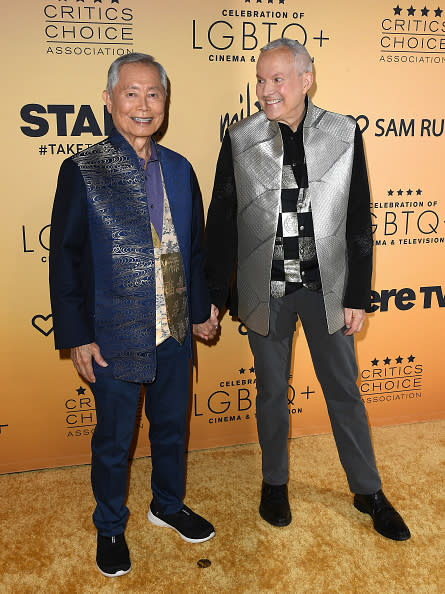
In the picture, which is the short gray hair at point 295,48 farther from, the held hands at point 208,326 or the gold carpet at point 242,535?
the gold carpet at point 242,535

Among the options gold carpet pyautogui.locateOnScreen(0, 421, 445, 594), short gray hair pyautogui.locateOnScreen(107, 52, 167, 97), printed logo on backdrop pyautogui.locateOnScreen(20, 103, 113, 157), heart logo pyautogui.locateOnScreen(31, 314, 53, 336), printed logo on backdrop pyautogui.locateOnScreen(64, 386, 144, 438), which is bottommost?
gold carpet pyautogui.locateOnScreen(0, 421, 445, 594)

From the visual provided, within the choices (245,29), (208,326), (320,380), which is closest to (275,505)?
(320,380)

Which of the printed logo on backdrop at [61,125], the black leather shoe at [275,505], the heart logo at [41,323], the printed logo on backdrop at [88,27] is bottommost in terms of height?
the black leather shoe at [275,505]

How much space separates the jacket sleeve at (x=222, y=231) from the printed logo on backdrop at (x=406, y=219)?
87 cm

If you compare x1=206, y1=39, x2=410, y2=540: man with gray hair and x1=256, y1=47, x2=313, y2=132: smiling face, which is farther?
x1=206, y1=39, x2=410, y2=540: man with gray hair

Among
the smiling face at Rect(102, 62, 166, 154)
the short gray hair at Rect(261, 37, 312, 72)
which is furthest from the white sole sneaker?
the short gray hair at Rect(261, 37, 312, 72)

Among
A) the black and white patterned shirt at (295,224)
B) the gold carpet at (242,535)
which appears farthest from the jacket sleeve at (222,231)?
the gold carpet at (242,535)

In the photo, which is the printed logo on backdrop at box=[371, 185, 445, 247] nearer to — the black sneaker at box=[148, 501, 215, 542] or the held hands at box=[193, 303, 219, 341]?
the held hands at box=[193, 303, 219, 341]

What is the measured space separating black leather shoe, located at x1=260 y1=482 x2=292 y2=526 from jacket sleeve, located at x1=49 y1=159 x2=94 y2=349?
0.97m

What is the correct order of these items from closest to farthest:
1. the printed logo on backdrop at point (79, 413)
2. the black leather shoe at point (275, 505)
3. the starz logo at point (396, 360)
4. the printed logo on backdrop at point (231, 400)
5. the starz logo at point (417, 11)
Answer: the black leather shoe at point (275, 505) → the starz logo at point (417, 11) → the printed logo on backdrop at point (79, 413) → the printed logo on backdrop at point (231, 400) → the starz logo at point (396, 360)

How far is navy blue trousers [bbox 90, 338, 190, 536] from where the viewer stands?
1.86 metres

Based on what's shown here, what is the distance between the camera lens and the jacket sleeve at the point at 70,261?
5.58ft

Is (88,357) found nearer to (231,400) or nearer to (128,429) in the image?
(128,429)

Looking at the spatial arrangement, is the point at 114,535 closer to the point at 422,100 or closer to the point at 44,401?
the point at 44,401
